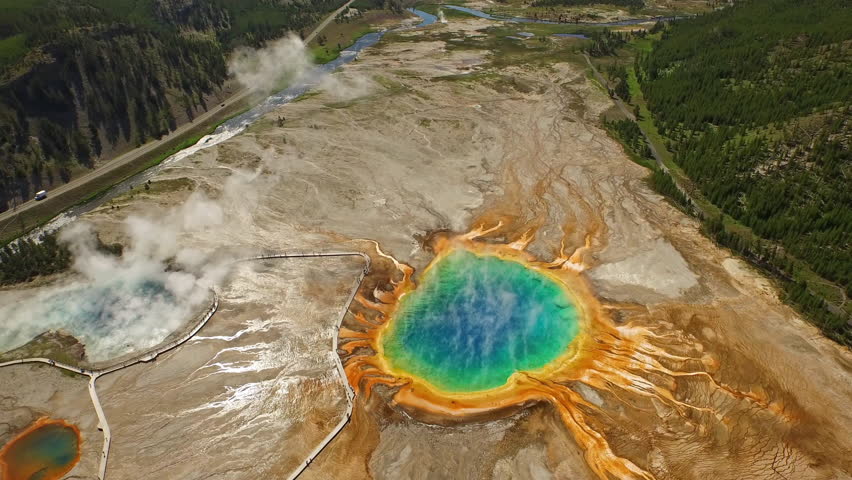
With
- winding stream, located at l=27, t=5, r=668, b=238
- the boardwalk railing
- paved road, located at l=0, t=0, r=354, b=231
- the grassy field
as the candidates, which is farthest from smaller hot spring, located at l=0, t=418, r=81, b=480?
the grassy field

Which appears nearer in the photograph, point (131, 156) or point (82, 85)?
point (131, 156)

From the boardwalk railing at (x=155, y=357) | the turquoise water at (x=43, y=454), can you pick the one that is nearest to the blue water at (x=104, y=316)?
the boardwalk railing at (x=155, y=357)

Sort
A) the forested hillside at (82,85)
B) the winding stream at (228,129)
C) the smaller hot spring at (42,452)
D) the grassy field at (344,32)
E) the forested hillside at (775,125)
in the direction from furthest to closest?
the grassy field at (344,32)
the forested hillside at (82,85)
the winding stream at (228,129)
the forested hillside at (775,125)
the smaller hot spring at (42,452)

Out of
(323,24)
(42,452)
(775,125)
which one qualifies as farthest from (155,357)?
(323,24)

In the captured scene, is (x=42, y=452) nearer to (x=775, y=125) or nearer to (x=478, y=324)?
(x=478, y=324)

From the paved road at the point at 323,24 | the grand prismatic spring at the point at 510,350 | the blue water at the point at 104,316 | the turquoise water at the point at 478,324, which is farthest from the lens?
the paved road at the point at 323,24

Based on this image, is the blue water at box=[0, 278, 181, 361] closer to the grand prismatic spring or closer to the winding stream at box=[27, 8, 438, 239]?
the grand prismatic spring

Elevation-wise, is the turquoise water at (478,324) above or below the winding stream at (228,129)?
below

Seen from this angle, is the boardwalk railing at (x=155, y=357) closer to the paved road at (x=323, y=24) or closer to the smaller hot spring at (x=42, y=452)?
the smaller hot spring at (x=42, y=452)
